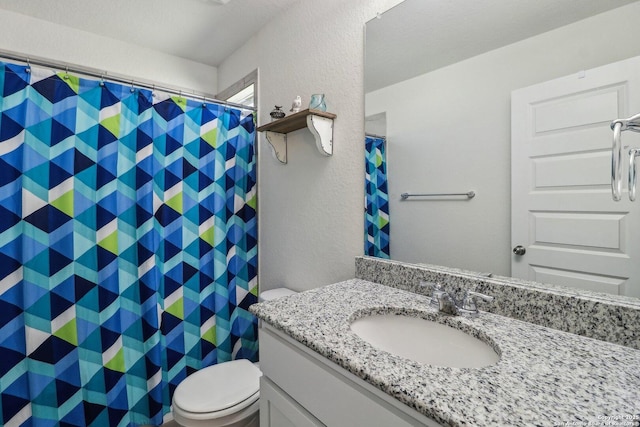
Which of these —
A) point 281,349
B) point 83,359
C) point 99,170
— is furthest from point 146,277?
point 281,349

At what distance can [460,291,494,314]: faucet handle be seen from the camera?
0.87 metres

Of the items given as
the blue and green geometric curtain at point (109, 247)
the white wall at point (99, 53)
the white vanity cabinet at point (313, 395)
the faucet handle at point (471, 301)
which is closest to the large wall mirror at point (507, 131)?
the faucet handle at point (471, 301)

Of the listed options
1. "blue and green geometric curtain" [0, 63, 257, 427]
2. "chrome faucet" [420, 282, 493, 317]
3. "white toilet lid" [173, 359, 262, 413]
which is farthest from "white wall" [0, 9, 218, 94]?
"chrome faucet" [420, 282, 493, 317]

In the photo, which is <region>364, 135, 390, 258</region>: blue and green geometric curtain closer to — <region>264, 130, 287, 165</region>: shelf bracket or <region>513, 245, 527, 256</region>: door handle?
<region>513, 245, 527, 256</region>: door handle

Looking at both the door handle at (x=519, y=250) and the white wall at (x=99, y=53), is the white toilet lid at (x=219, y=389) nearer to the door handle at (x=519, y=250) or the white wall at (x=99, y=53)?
the door handle at (x=519, y=250)

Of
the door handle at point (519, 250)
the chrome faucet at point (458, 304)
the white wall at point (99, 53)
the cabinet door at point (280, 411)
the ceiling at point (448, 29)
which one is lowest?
the cabinet door at point (280, 411)

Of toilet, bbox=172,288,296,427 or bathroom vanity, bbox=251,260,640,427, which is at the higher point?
bathroom vanity, bbox=251,260,640,427

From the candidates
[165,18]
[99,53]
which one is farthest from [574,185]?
[99,53]

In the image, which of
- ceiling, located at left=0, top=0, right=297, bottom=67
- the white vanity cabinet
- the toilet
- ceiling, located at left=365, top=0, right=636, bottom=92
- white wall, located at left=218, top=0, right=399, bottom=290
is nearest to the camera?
the white vanity cabinet

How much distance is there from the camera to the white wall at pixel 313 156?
1318 mm

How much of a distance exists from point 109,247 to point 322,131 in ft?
3.81

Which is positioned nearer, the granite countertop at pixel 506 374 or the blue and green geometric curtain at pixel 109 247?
the granite countertop at pixel 506 374

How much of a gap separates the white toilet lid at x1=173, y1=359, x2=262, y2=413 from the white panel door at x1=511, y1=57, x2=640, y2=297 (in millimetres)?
1193

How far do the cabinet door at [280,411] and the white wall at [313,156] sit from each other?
23.3 inches
